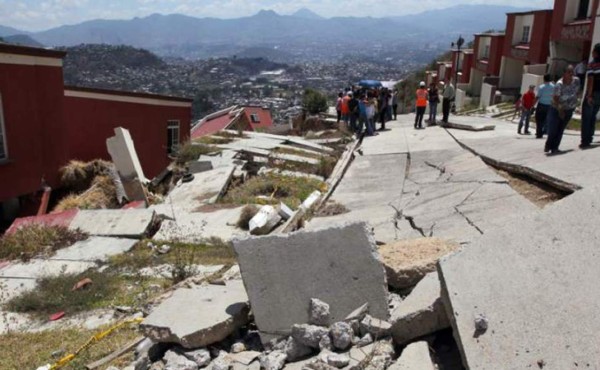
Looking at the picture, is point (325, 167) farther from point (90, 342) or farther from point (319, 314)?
point (319, 314)

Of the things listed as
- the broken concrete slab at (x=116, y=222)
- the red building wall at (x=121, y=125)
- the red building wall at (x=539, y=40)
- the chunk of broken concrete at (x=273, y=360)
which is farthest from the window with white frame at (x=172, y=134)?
the red building wall at (x=539, y=40)

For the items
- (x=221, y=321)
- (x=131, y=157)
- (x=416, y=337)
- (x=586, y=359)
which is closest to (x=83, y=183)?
(x=131, y=157)

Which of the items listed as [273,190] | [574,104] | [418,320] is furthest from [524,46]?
[418,320]

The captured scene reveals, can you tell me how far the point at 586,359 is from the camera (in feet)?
8.93

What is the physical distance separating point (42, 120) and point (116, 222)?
221 inches

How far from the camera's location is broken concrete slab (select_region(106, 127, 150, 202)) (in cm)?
1346

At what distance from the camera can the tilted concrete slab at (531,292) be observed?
286cm

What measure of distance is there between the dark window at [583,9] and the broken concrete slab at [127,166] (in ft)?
78.6

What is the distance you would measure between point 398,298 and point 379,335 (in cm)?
73

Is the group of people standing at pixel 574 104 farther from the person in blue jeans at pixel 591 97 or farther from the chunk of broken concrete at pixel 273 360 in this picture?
the chunk of broken concrete at pixel 273 360

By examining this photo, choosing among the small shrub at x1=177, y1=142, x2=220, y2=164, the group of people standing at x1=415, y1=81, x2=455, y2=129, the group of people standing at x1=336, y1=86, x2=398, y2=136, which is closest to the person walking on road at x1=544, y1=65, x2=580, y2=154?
the group of people standing at x1=415, y1=81, x2=455, y2=129

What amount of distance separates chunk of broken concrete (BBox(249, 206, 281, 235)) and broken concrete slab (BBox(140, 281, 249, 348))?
389 centimetres

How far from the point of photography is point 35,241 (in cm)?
883

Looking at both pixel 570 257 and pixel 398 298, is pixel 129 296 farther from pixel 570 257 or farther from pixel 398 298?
pixel 570 257
